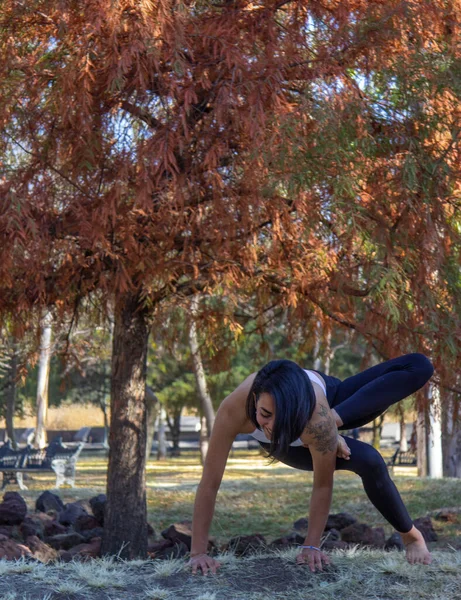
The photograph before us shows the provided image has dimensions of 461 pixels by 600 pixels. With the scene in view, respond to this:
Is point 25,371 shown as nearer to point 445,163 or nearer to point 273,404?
point 445,163

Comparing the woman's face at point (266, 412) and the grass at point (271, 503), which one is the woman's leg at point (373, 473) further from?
the grass at point (271, 503)

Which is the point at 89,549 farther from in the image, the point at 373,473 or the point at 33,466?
the point at 33,466

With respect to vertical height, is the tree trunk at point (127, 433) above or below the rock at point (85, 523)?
above

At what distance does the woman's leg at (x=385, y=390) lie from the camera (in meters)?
3.94

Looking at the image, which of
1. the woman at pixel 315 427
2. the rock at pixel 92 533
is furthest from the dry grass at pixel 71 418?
the woman at pixel 315 427

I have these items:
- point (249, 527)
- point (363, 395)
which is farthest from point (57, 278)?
point (249, 527)

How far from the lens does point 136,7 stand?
18.1 feet

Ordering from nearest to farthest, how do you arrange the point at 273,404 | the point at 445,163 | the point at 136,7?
1. the point at 273,404
2. the point at 136,7
3. the point at 445,163

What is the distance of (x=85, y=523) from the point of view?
29.5 ft

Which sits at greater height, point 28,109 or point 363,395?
point 28,109

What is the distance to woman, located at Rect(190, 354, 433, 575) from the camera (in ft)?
11.9

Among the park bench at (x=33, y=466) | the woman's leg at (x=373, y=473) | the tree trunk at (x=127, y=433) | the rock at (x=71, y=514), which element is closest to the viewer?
the woman's leg at (x=373, y=473)

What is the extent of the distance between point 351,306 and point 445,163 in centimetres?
161

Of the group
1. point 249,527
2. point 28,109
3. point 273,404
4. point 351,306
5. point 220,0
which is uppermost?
point 220,0
